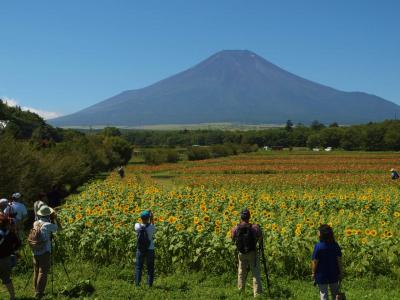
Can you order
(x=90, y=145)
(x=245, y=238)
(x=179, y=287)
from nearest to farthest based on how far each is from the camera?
1. (x=245, y=238)
2. (x=179, y=287)
3. (x=90, y=145)

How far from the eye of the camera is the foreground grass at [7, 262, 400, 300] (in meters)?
9.09

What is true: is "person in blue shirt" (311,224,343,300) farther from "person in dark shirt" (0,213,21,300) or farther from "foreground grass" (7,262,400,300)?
"person in dark shirt" (0,213,21,300)

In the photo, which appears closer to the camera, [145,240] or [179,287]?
[145,240]

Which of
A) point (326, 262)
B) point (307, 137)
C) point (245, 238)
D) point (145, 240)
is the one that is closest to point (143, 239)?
point (145, 240)

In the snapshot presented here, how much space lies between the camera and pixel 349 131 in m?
109

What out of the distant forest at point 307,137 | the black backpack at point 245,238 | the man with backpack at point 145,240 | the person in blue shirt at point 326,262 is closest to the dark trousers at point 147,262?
the man with backpack at point 145,240

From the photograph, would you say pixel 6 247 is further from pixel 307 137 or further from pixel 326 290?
pixel 307 137

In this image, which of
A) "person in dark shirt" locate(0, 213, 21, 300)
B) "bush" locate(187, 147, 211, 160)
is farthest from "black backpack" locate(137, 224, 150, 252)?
"bush" locate(187, 147, 211, 160)

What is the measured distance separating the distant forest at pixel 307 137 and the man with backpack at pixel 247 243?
94.2 m

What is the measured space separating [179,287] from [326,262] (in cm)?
335

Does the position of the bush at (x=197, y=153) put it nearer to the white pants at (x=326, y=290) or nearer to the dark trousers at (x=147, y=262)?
the dark trousers at (x=147, y=262)

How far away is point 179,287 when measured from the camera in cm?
977

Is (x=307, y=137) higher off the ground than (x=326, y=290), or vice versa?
(x=307, y=137)

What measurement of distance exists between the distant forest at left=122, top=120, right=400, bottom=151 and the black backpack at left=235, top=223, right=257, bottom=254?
9448 cm
